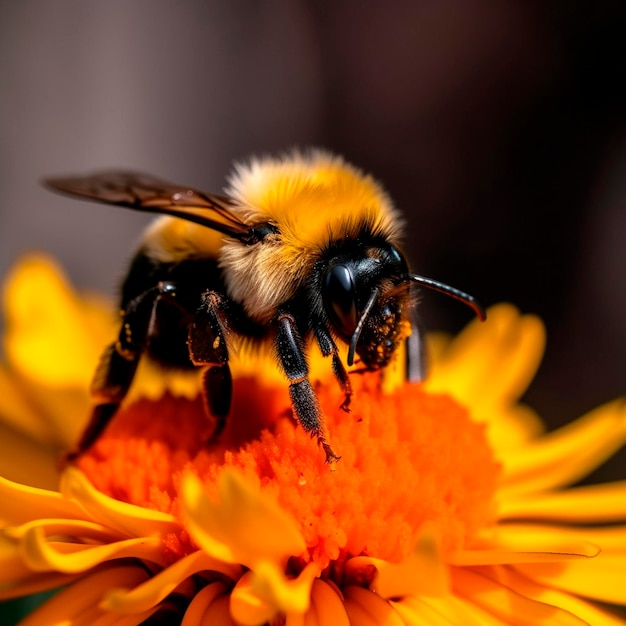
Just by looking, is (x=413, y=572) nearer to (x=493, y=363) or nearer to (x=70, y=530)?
(x=70, y=530)

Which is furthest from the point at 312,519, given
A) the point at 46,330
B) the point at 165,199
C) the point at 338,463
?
the point at 46,330

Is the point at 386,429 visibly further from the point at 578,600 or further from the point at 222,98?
the point at 222,98

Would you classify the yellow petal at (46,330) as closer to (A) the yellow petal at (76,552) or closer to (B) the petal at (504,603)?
(A) the yellow petal at (76,552)

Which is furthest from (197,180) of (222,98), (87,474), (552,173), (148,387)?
(87,474)

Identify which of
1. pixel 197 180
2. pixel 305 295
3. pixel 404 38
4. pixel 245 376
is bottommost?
pixel 197 180

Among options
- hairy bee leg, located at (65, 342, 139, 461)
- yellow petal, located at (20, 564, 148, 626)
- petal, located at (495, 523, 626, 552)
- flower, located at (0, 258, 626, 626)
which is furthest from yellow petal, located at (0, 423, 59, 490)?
petal, located at (495, 523, 626, 552)
